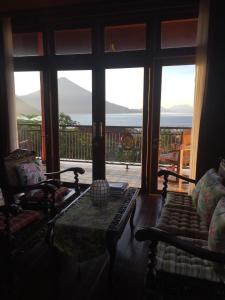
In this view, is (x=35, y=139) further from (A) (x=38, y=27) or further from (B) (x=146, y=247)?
(B) (x=146, y=247)

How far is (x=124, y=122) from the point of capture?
4879 millimetres

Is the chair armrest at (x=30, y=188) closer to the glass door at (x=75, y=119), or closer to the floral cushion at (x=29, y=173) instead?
the floral cushion at (x=29, y=173)

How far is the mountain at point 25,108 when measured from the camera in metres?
4.96

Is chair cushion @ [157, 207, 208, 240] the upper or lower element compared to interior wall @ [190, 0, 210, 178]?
lower

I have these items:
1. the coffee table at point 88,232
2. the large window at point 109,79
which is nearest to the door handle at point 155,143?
the large window at point 109,79

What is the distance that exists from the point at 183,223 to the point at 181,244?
0.77m

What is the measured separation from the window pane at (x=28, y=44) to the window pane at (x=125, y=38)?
1.28 meters

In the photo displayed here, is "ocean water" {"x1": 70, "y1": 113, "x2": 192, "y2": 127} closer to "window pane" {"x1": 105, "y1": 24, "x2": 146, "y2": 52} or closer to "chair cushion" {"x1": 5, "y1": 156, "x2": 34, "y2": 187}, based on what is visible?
"window pane" {"x1": 105, "y1": 24, "x2": 146, "y2": 52}

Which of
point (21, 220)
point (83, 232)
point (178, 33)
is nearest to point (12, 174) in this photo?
point (21, 220)

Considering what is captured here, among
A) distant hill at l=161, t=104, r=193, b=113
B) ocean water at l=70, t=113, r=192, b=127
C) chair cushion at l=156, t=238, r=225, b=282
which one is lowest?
chair cushion at l=156, t=238, r=225, b=282

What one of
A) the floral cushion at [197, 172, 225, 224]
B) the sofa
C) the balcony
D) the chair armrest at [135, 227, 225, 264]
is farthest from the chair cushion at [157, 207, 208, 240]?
the balcony

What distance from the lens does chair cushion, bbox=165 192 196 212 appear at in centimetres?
269

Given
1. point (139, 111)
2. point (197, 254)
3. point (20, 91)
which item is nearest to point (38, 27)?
point (20, 91)

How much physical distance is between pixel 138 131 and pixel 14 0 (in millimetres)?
3023
